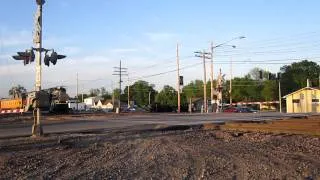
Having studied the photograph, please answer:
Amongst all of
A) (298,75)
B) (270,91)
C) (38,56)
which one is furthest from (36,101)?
(298,75)

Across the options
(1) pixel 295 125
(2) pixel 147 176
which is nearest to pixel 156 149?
(2) pixel 147 176

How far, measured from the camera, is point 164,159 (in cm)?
1297

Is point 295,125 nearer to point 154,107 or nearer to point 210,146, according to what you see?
point 210,146

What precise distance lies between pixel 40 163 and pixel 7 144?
601 centimetres

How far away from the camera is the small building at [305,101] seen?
318ft

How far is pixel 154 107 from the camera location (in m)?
87.9

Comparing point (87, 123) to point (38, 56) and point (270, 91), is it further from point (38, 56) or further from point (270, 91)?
point (270, 91)

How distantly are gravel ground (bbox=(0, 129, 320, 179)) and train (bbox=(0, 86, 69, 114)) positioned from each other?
9.96 ft

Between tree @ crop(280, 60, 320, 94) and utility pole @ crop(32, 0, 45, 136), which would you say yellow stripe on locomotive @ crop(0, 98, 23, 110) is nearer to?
utility pole @ crop(32, 0, 45, 136)

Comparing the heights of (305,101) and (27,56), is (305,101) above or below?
below

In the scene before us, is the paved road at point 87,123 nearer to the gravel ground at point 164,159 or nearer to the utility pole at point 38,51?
the utility pole at point 38,51

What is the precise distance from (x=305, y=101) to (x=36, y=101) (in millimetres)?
85199

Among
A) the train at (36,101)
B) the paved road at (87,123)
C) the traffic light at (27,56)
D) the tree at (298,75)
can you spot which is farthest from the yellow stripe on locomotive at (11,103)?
the tree at (298,75)

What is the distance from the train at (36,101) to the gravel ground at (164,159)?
3035mm
